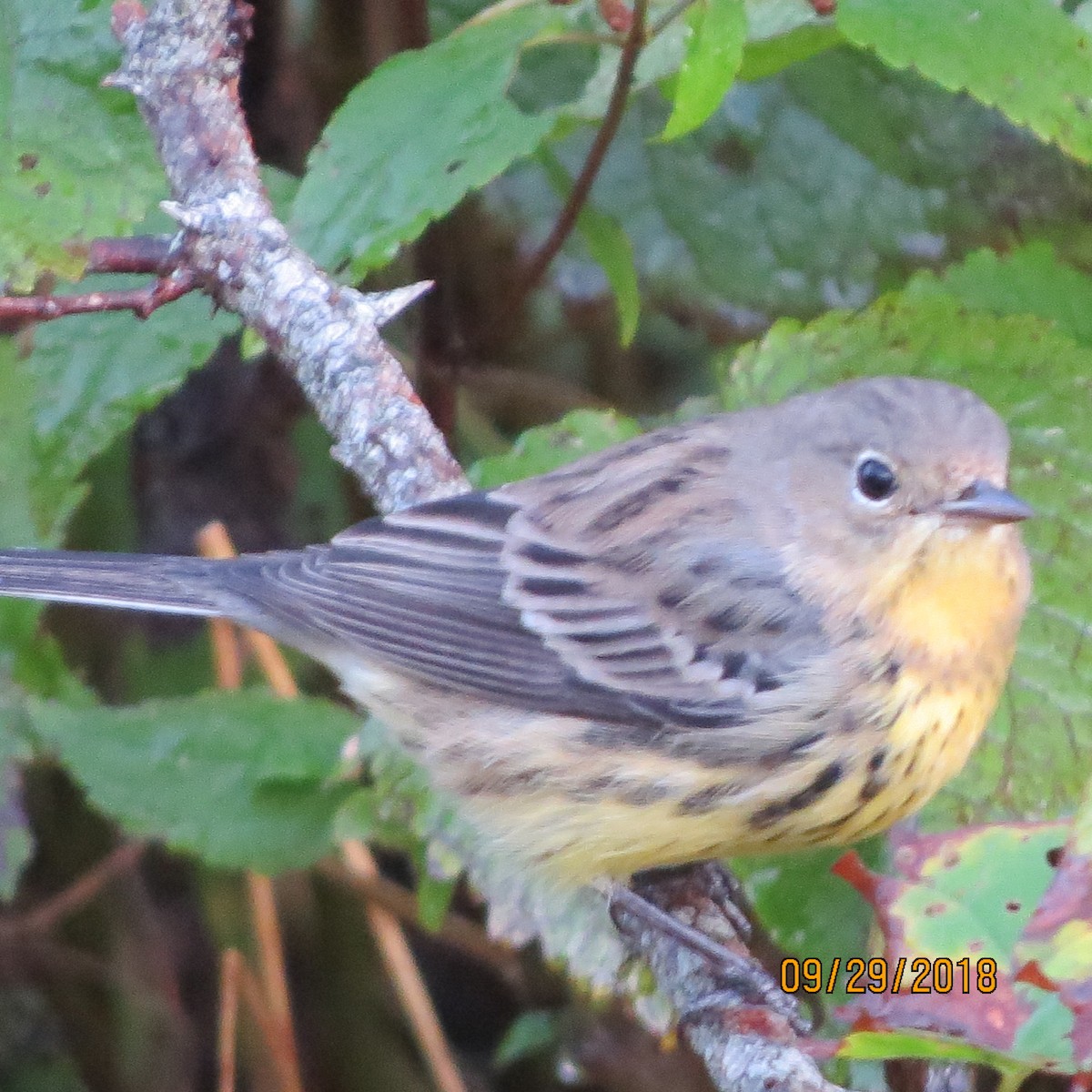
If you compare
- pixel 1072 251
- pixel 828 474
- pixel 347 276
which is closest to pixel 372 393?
pixel 347 276

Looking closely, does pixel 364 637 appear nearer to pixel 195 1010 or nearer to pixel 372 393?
pixel 372 393

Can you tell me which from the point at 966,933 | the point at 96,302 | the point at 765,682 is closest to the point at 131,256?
the point at 96,302

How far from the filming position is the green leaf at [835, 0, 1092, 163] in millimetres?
2186

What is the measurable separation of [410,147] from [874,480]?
A: 94 centimetres

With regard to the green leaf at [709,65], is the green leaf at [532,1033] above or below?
below

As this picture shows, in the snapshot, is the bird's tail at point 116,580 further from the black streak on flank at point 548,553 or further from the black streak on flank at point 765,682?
the black streak on flank at point 765,682

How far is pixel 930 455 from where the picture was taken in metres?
2.44

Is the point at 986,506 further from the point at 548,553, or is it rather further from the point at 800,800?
the point at 548,553

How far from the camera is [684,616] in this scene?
8.79 feet

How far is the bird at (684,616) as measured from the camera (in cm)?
243

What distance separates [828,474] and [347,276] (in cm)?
90

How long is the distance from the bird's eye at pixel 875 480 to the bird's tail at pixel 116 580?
1184 millimetres

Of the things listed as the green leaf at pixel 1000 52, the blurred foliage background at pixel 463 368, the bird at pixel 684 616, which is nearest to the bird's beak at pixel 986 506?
the bird at pixel 684 616

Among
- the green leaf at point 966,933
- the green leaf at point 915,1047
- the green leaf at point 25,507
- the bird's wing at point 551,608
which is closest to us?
the green leaf at point 915,1047
